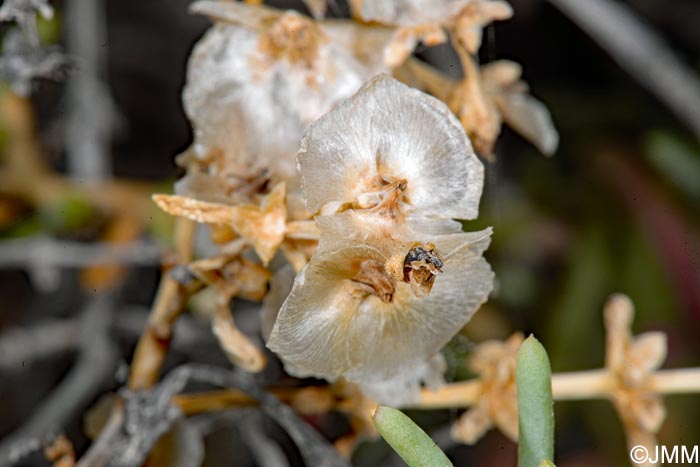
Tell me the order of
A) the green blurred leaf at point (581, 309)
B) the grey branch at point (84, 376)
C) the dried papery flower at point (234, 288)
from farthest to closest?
the green blurred leaf at point (581, 309) < the grey branch at point (84, 376) < the dried papery flower at point (234, 288)

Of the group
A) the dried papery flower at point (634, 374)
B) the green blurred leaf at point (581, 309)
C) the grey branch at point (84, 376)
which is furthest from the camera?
the green blurred leaf at point (581, 309)

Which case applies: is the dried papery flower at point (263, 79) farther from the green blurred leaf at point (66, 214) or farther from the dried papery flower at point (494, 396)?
the green blurred leaf at point (66, 214)

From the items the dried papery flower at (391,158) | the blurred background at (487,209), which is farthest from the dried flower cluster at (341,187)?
the blurred background at (487,209)

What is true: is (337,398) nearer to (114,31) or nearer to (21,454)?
(21,454)

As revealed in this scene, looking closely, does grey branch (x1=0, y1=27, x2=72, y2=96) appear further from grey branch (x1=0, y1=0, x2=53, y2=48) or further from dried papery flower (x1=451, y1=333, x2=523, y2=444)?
dried papery flower (x1=451, y1=333, x2=523, y2=444)

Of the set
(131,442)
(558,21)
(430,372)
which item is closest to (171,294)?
(131,442)

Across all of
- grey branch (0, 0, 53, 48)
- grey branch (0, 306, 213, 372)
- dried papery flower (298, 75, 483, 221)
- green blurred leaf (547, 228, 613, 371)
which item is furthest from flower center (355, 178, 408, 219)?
green blurred leaf (547, 228, 613, 371)

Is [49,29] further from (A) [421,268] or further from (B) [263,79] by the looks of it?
(A) [421,268]
